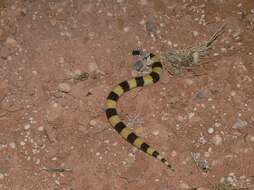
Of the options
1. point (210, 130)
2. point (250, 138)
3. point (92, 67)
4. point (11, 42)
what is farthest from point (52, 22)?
point (250, 138)

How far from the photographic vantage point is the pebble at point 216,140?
624 cm

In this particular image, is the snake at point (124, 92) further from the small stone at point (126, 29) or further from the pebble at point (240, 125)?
the pebble at point (240, 125)

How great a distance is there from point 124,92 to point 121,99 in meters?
0.11

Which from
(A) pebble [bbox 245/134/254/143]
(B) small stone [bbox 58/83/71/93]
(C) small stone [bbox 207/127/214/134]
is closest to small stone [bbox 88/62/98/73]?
(B) small stone [bbox 58/83/71/93]

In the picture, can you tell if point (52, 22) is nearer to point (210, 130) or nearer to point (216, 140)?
point (210, 130)

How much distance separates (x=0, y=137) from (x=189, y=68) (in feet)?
8.60

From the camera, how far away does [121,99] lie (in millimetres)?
6719

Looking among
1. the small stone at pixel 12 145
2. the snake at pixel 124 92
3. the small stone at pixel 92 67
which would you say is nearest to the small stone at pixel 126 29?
the snake at pixel 124 92

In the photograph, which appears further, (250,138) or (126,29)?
(126,29)

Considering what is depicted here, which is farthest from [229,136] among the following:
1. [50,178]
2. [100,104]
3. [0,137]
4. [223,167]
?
[0,137]

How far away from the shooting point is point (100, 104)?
662 centimetres

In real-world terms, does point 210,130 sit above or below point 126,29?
below

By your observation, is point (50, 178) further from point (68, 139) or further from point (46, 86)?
point (46, 86)

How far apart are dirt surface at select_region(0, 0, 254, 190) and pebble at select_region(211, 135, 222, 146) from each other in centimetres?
1
